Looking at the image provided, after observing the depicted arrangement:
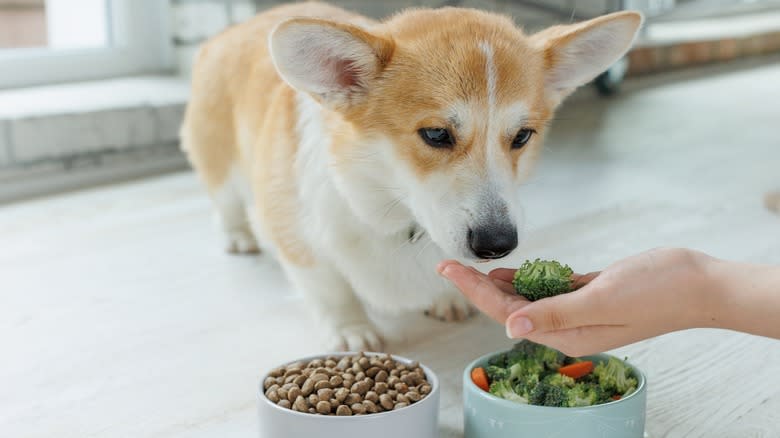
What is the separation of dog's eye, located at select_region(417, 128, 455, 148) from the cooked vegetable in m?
0.33

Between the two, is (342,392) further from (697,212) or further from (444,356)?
(697,212)

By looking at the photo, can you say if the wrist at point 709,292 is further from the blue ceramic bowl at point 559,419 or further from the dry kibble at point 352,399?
the dry kibble at point 352,399

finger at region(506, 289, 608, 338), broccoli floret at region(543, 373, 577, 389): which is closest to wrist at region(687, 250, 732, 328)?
finger at region(506, 289, 608, 338)

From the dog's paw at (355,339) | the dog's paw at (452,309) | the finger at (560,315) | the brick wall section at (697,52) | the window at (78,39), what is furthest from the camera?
the brick wall section at (697,52)

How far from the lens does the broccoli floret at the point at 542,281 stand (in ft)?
3.83

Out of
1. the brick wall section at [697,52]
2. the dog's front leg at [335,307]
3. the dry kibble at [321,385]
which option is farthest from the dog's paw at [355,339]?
the brick wall section at [697,52]

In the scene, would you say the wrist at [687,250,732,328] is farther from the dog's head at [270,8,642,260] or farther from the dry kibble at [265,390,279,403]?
the dry kibble at [265,390,279,403]

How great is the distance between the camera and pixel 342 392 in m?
1.20

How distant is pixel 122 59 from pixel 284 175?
82.3 inches

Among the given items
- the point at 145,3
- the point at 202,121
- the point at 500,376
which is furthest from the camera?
the point at 145,3

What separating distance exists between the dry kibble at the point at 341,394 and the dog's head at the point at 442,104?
26cm

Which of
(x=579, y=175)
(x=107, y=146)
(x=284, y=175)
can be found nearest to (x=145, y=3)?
(x=107, y=146)

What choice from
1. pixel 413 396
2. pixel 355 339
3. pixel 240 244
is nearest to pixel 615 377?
pixel 413 396

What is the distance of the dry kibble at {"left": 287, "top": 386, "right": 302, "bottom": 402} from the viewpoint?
1197 mm
